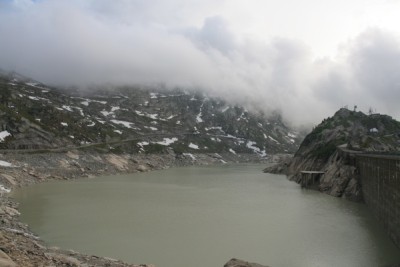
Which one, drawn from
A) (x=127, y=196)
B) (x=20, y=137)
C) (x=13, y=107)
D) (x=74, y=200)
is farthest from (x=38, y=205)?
(x=13, y=107)

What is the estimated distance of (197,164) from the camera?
168625 mm

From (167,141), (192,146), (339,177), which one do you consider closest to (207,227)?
(339,177)

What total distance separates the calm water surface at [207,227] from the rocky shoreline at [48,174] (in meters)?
2.71

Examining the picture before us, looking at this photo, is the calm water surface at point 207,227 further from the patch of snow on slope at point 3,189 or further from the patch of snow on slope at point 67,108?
the patch of snow on slope at point 67,108

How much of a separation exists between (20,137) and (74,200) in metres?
59.1

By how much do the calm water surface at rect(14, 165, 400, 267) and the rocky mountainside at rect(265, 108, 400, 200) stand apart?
256 inches

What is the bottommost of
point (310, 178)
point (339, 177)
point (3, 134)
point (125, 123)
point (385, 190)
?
point (310, 178)

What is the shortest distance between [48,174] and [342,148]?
222ft

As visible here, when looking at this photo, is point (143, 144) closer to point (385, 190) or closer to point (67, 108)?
point (67, 108)

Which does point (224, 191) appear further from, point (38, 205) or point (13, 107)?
point (13, 107)

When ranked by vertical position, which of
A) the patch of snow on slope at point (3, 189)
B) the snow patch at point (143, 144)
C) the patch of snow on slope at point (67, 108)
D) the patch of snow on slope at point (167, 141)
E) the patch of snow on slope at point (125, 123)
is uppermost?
the patch of snow on slope at point (67, 108)

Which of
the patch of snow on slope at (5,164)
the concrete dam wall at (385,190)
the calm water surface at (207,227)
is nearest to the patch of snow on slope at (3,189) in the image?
the calm water surface at (207,227)

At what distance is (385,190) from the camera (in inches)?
1762

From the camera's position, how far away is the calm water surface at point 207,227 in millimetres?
33312
